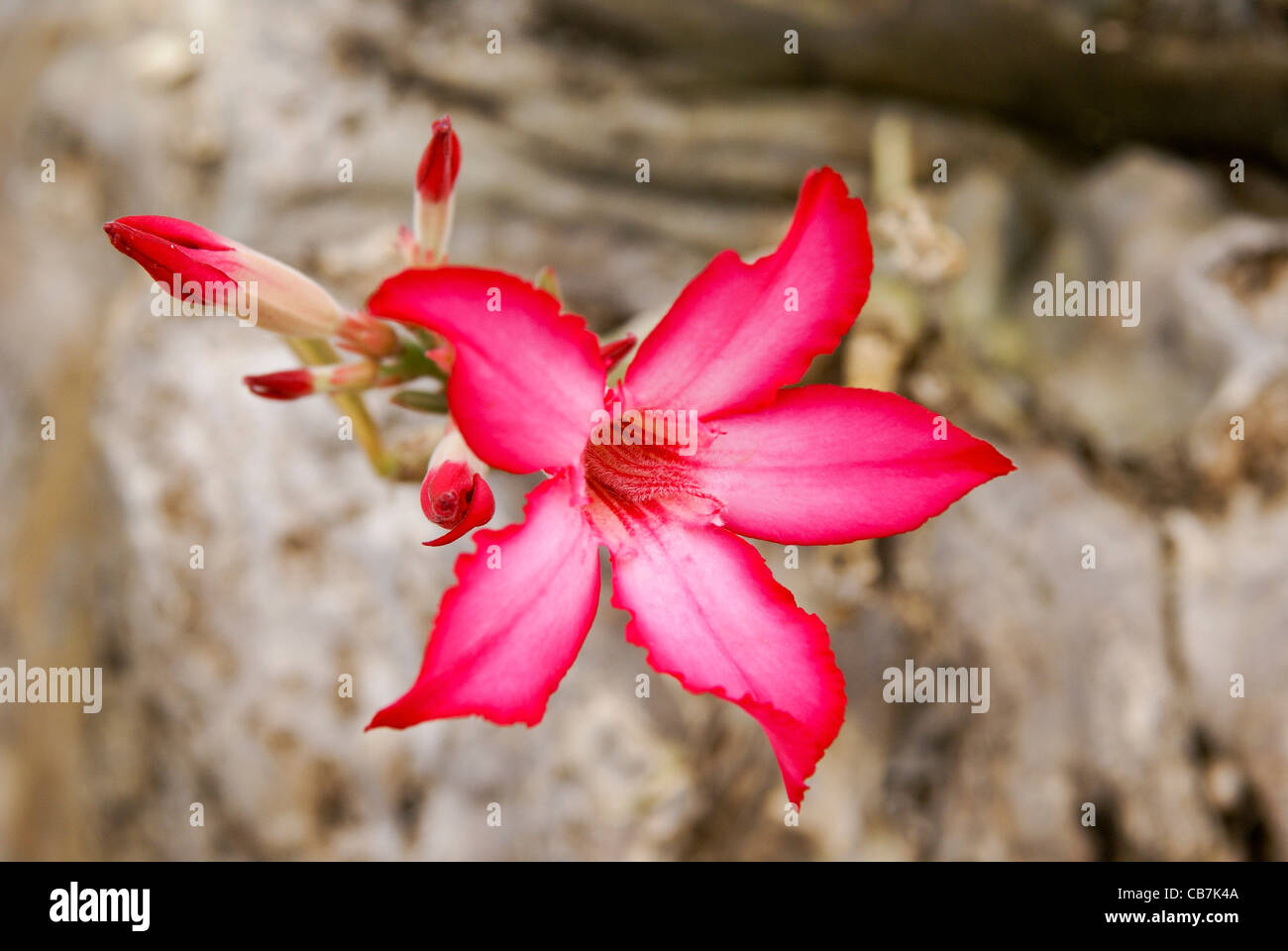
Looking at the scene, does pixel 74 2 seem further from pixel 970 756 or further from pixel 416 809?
pixel 970 756

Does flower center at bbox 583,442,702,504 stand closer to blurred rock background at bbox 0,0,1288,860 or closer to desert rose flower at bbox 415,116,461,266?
desert rose flower at bbox 415,116,461,266

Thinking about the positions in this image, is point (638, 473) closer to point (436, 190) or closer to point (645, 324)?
point (436, 190)

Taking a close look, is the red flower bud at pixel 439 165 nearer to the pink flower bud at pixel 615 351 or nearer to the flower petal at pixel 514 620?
the pink flower bud at pixel 615 351

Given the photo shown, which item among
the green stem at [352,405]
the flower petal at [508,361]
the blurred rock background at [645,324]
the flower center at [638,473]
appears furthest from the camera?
the blurred rock background at [645,324]

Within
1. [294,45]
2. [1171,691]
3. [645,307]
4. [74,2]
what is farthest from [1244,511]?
[74,2]

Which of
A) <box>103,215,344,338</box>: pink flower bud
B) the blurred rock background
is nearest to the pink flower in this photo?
<box>103,215,344,338</box>: pink flower bud

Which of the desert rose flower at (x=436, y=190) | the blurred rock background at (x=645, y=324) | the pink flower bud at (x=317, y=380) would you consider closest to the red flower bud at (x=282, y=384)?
the pink flower bud at (x=317, y=380)
